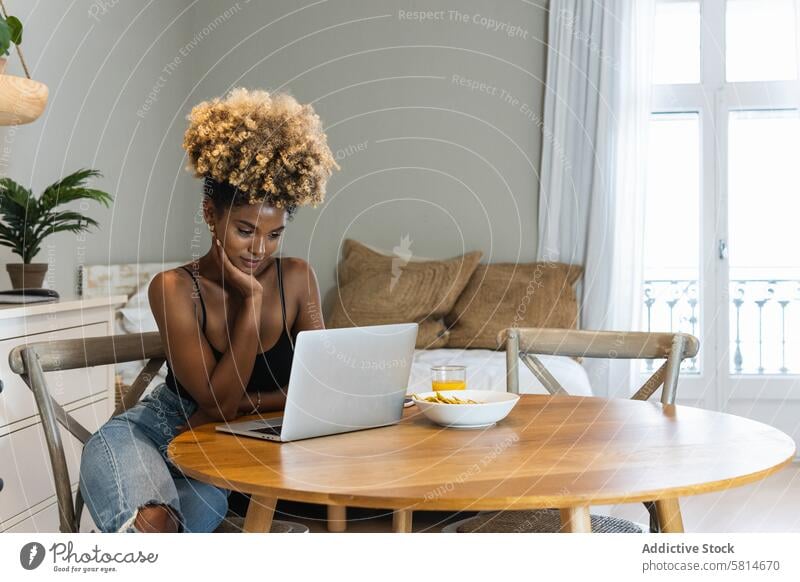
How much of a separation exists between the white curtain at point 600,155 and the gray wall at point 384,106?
111 millimetres

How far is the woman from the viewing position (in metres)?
1.46

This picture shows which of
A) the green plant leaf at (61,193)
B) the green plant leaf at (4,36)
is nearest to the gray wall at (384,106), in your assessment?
the green plant leaf at (61,193)

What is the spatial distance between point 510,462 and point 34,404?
4.68ft

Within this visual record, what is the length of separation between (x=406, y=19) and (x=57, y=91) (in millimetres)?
1770

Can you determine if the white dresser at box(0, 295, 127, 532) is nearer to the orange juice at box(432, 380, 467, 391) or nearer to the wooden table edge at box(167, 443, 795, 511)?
the orange juice at box(432, 380, 467, 391)

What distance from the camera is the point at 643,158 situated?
412cm

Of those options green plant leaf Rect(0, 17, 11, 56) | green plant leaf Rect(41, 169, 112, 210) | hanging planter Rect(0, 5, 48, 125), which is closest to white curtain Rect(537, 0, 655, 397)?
green plant leaf Rect(41, 169, 112, 210)

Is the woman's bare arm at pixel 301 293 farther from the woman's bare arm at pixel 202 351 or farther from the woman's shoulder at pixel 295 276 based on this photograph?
the woman's bare arm at pixel 202 351

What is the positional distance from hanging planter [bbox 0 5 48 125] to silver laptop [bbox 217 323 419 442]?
1.20 meters

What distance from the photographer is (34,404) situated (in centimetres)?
223

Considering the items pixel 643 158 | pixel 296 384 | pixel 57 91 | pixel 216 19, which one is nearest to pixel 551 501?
pixel 296 384

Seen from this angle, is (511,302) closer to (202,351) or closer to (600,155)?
(600,155)

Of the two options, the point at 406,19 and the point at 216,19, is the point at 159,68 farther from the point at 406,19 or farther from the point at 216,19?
the point at 406,19

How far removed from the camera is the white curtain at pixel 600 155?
4129 millimetres
